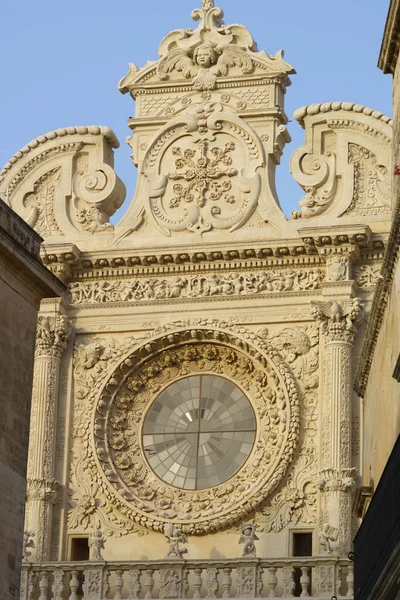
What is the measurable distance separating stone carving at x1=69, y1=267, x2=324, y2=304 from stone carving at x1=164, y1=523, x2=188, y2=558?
3.25 metres

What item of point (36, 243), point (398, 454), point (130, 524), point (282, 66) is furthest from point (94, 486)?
point (398, 454)

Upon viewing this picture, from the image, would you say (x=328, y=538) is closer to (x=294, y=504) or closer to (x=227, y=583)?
(x=294, y=504)

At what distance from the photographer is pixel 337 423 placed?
90.4ft

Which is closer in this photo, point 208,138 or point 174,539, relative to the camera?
point 174,539

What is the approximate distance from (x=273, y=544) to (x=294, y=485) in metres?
0.82

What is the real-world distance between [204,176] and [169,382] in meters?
2.90

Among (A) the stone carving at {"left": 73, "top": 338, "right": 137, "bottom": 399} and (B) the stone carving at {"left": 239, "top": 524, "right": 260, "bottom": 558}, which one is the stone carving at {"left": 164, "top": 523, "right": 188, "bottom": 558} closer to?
(B) the stone carving at {"left": 239, "top": 524, "right": 260, "bottom": 558}

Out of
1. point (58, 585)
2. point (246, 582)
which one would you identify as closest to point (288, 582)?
point (246, 582)

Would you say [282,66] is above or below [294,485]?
above

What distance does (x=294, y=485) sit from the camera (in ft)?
91.1

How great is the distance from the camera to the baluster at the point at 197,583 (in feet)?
88.0

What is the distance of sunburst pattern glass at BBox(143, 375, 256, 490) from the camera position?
2866 centimetres

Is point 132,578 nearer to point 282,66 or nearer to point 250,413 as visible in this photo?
point 250,413

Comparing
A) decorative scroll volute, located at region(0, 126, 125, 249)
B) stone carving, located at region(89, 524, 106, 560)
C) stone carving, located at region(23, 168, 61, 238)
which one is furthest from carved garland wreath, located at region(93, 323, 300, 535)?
stone carving, located at region(23, 168, 61, 238)
